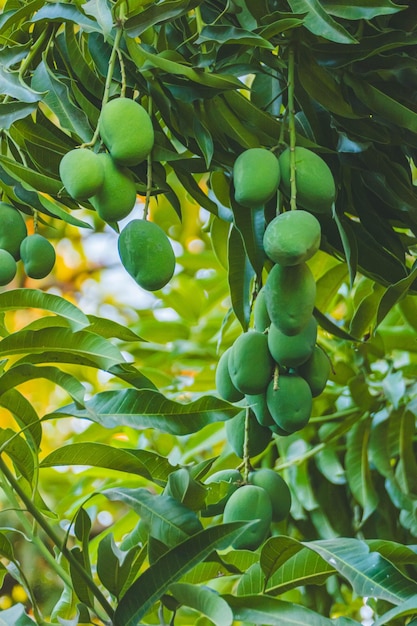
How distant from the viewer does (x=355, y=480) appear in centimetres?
127

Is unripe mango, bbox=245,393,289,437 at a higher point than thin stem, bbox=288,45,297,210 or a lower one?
lower

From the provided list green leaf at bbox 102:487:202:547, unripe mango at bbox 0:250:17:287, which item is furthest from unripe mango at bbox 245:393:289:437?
unripe mango at bbox 0:250:17:287

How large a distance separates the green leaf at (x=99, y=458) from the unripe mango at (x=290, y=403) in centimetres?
12

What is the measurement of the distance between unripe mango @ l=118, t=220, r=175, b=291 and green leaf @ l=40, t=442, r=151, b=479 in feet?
0.49

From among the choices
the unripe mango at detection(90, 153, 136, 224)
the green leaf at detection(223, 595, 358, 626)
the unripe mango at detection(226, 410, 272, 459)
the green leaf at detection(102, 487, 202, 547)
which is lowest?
the green leaf at detection(223, 595, 358, 626)

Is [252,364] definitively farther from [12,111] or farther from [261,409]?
[12,111]

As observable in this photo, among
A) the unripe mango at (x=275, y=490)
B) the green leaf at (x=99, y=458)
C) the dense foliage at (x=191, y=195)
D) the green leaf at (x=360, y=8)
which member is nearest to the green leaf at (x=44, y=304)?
the dense foliage at (x=191, y=195)

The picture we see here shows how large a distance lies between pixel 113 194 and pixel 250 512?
0.29 meters

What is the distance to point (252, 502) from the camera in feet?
2.47

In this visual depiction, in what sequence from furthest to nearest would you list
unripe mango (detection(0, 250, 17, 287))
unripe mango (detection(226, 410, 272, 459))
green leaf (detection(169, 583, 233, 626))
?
1. unripe mango (detection(226, 410, 272, 459))
2. unripe mango (detection(0, 250, 17, 287))
3. green leaf (detection(169, 583, 233, 626))

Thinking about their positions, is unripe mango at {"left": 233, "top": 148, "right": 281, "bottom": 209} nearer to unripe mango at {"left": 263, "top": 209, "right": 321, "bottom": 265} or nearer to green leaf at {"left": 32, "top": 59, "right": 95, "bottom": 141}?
unripe mango at {"left": 263, "top": 209, "right": 321, "bottom": 265}

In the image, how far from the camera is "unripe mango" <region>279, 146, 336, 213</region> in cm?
68

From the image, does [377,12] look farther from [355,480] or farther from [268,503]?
[355,480]

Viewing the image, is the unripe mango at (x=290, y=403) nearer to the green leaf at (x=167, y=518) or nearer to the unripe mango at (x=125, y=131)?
the green leaf at (x=167, y=518)
